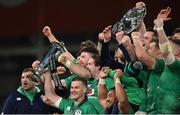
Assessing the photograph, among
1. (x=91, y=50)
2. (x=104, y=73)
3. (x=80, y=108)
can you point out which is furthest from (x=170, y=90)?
(x=91, y=50)

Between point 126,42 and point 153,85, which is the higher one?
point 126,42

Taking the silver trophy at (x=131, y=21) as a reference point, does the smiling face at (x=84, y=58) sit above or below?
below

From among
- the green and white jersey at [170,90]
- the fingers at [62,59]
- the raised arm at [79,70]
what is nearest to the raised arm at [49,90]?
the fingers at [62,59]

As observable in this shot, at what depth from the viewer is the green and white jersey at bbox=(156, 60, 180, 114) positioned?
8328 mm

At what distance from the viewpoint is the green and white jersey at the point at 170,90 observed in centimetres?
833

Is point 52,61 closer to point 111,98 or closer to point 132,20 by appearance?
point 111,98

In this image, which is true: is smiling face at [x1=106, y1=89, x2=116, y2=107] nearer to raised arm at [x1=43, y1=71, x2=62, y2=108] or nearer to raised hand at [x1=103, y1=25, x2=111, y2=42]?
raised hand at [x1=103, y1=25, x2=111, y2=42]

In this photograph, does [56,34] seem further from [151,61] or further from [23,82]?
[151,61]

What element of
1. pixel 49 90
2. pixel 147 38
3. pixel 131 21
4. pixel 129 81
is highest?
pixel 131 21

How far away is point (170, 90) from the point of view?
8414 mm

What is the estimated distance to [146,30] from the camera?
29.8 feet

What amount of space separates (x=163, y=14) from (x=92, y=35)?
7.69m

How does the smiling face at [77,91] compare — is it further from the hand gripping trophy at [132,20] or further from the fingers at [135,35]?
the fingers at [135,35]

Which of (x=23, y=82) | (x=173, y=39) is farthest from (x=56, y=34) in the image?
(x=173, y=39)
